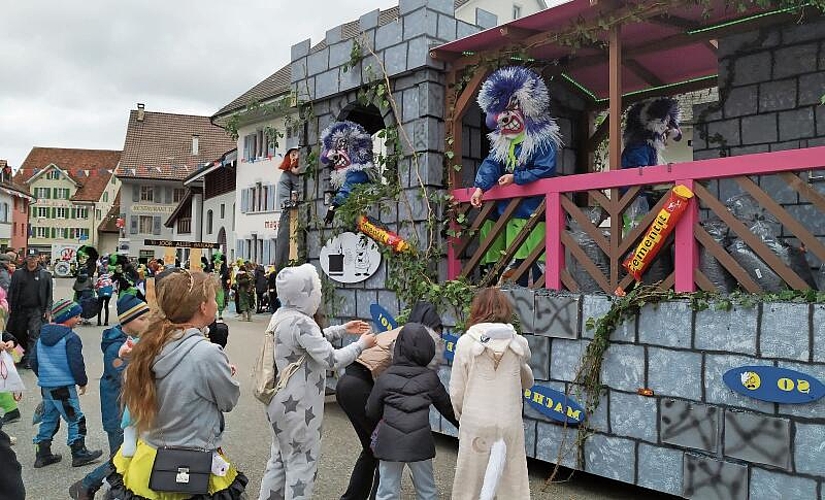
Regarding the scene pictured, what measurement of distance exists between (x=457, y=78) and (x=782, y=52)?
3099mm

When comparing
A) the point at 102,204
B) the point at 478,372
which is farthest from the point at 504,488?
the point at 102,204

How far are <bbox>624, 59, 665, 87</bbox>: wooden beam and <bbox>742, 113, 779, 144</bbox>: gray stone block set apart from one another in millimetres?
1175

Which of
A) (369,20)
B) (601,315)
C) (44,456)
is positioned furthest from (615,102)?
(44,456)

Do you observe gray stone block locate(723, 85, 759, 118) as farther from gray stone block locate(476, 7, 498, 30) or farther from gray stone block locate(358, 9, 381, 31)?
gray stone block locate(358, 9, 381, 31)

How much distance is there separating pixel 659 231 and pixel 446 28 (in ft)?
10.0

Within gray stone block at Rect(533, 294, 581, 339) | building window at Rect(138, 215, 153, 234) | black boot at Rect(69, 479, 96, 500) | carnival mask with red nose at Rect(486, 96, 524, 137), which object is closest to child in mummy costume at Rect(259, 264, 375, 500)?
black boot at Rect(69, 479, 96, 500)

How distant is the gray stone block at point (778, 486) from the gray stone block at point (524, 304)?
1.80m

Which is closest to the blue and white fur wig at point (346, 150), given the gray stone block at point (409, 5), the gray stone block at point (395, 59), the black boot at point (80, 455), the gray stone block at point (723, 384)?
the gray stone block at point (395, 59)

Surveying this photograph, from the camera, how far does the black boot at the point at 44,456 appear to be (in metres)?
5.81

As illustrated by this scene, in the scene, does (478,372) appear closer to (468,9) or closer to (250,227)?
(468,9)

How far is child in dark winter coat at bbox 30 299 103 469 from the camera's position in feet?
19.0

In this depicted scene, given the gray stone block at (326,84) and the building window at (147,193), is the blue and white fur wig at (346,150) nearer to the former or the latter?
the gray stone block at (326,84)

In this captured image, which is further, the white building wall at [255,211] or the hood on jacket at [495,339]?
the white building wall at [255,211]

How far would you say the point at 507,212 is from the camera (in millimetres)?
5855
